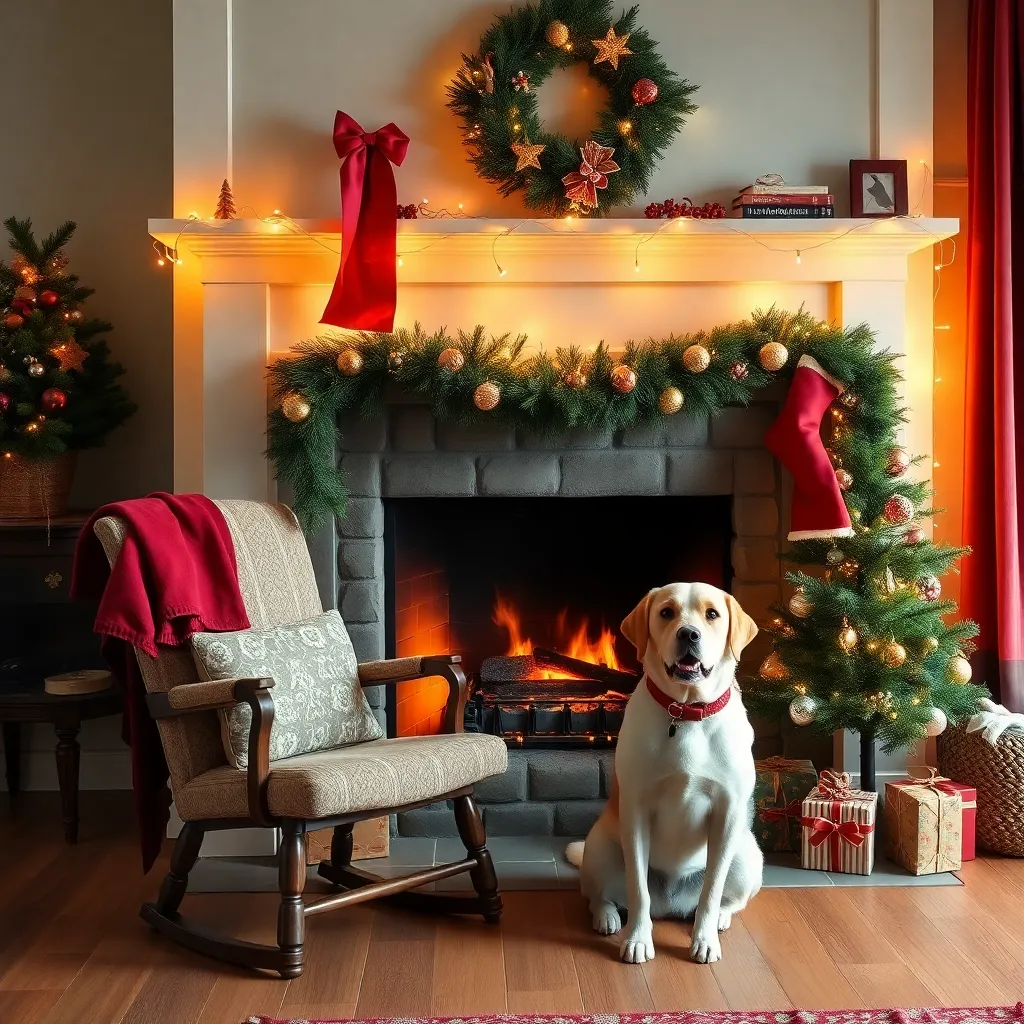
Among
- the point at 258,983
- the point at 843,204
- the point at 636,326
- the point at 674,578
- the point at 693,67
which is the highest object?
the point at 693,67

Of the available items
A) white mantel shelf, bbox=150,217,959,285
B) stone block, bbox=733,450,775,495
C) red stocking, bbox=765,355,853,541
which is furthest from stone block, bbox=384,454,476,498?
red stocking, bbox=765,355,853,541

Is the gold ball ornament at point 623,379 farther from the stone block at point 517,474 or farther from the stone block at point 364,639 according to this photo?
the stone block at point 364,639

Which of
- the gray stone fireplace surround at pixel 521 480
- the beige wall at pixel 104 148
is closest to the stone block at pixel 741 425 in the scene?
the gray stone fireplace surround at pixel 521 480

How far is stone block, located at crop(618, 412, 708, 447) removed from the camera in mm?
3197

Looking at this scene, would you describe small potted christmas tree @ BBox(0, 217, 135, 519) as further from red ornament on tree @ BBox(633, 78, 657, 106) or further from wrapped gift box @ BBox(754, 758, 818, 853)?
wrapped gift box @ BBox(754, 758, 818, 853)

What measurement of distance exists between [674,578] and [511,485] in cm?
70

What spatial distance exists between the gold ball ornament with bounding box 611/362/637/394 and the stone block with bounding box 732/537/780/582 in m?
0.64

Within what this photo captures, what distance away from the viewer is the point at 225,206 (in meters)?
3.09

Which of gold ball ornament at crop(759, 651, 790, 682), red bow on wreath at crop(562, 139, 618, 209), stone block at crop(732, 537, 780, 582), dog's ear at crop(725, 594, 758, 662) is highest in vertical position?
red bow on wreath at crop(562, 139, 618, 209)

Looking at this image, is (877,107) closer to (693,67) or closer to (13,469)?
(693,67)

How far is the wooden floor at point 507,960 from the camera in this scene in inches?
84.0

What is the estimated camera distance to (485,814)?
3.22 metres

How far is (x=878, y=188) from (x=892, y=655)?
1.38 m

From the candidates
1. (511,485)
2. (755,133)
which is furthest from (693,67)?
(511,485)
